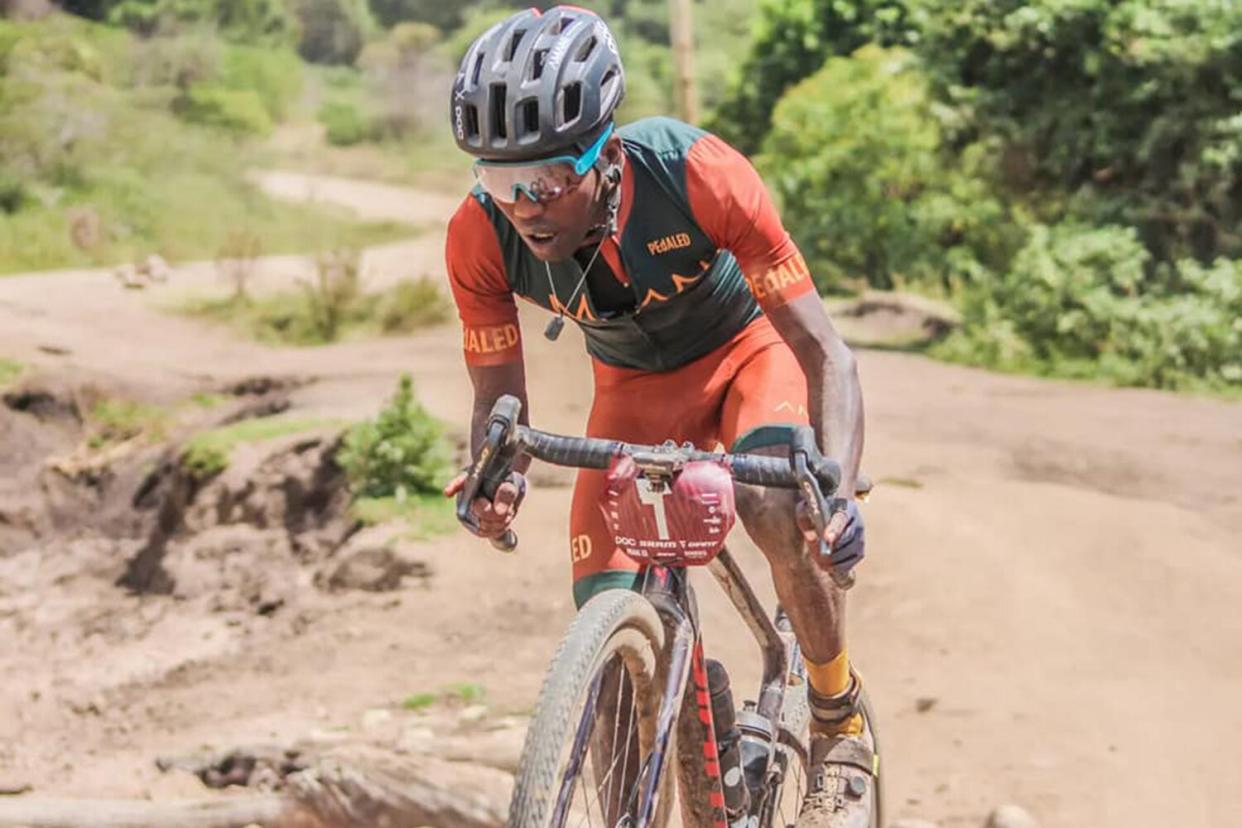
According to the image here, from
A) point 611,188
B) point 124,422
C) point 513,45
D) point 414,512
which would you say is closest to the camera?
point 513,45

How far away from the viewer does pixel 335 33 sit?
36.3m

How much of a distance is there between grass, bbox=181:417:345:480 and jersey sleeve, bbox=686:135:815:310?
742 cm

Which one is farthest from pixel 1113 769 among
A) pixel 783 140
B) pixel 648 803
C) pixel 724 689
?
pixel 783 140

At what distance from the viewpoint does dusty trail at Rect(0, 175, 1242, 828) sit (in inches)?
212

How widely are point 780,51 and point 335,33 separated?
53.3ft

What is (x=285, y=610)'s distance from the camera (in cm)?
876

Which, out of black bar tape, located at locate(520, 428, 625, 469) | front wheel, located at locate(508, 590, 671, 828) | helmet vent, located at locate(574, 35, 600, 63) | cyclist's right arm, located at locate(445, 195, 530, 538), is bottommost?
front wheel, located at locate(508, 590, 671, 828)

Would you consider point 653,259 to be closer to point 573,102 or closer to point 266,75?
point 573,102

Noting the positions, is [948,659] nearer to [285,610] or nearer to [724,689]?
[724,689]

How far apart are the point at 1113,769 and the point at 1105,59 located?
979 centimetres

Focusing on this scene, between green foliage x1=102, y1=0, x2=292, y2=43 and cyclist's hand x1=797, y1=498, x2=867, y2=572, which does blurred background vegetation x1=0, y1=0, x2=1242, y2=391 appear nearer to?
green foliage x1=102, y1=0, x2=292, y2=43

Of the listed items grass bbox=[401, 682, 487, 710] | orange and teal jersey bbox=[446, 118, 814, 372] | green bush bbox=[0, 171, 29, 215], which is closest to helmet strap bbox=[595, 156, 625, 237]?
orange and teal jersey bbox=[446, 118, 814, 372]

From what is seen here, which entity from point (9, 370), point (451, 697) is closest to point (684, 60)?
point (9, 370)

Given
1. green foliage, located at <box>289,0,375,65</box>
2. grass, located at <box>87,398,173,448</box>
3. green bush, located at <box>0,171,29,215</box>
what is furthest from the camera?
green foliage, located at <box>289,0,375,65</box>
